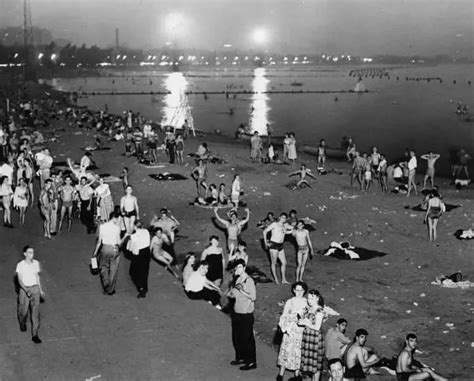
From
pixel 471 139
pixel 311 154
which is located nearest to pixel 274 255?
pixel 311 154

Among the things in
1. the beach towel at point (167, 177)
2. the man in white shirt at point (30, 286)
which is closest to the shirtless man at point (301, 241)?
the man in white shirt at point (30, 286)

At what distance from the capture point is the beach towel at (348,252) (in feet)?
58.7

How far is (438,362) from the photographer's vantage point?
11398mm

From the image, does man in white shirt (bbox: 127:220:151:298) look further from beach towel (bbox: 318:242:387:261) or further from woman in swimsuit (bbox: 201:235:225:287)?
beach towel (bbox: 318:242:387:261)

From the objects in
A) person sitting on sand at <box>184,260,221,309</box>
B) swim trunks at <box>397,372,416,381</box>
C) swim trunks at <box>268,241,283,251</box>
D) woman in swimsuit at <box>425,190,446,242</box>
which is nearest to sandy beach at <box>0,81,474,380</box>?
person sitting on sand at <box>184,260,221,309</box>

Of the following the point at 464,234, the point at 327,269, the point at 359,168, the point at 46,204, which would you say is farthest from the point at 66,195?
the point at 359,168

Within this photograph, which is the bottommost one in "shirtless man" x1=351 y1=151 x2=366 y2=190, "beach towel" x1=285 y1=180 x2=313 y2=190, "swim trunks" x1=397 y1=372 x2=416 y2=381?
"swim trunks" x1=397 y1=372 x2=416 y2=381

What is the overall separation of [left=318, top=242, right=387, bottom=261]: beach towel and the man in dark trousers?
875 cm

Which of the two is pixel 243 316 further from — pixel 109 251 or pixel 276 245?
pixel 276 245

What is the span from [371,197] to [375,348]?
13.9 meters

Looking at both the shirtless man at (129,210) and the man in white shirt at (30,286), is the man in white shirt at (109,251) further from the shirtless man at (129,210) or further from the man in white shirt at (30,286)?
the shirtless man at (129,210)

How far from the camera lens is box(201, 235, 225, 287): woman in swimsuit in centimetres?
1306

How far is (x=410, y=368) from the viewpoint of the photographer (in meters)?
9.16

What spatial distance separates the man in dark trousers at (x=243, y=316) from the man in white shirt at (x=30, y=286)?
3.13m
